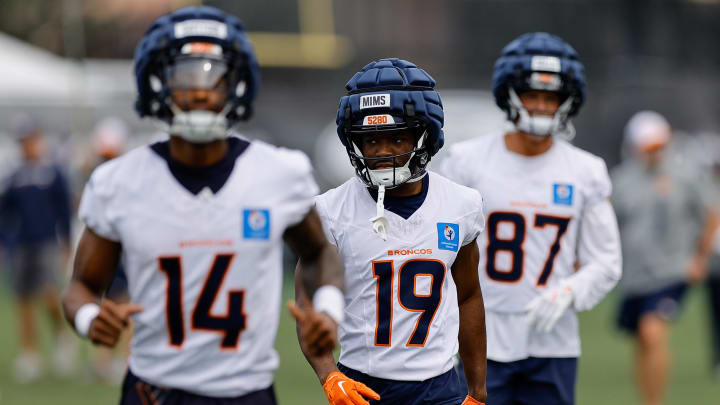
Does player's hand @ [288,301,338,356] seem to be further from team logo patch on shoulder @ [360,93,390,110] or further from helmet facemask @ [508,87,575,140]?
helmet facemask @ [508,87,575,140]

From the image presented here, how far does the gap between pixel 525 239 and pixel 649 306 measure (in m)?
3.84

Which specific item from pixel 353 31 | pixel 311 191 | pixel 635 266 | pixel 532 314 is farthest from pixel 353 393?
pixel 353 31

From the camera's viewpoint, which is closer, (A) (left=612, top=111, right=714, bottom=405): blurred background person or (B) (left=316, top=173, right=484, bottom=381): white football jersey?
(B) (left=316, top=173, right=484, bottom=381): white football jersey

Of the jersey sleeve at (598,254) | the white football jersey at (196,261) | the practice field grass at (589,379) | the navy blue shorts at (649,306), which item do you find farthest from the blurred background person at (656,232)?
the white football jersey at (196,261)

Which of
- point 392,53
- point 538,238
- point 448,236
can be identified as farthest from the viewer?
point 392,53

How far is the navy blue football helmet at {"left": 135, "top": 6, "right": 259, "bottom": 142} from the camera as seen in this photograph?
13.1 ft

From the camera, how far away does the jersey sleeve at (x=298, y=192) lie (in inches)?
161

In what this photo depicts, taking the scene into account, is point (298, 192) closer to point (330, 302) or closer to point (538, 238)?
point (330, 302)

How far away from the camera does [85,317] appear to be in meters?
3.91

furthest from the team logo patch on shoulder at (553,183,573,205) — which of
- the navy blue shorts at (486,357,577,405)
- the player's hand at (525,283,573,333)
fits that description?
the navy blue shorts at (486,357,577,405)

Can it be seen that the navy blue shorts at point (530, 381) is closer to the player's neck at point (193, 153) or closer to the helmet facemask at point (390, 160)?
the helmet facemask at point (390, 160)

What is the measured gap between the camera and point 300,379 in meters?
10.1

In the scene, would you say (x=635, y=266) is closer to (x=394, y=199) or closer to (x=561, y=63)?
(x=561, y=63)

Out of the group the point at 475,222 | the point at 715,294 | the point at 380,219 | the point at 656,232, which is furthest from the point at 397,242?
the point at 715,294
